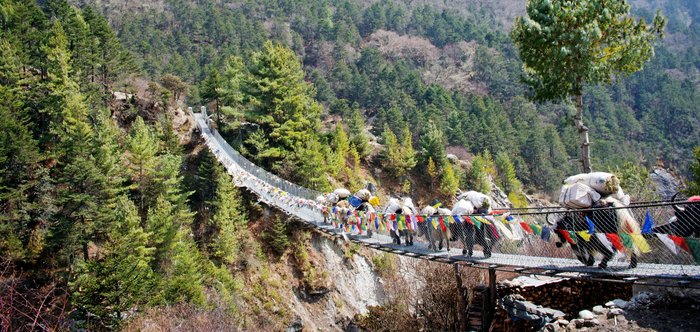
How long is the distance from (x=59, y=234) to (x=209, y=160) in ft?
27.2

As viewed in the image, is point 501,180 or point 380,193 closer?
point 380,193

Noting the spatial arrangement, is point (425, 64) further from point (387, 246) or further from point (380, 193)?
point (387, 246)

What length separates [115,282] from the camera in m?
14.6

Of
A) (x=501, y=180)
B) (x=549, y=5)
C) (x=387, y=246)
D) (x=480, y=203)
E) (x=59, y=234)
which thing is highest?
(x=549, y=5)

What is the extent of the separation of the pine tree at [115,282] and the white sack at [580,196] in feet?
39.9

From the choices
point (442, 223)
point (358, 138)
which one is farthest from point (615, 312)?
point (358, 138)

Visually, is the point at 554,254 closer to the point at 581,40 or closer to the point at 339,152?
the point at 581,40

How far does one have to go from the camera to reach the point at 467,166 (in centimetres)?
4459

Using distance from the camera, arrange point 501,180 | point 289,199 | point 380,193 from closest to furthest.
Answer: point 289,199, point 380,193, point 501,180

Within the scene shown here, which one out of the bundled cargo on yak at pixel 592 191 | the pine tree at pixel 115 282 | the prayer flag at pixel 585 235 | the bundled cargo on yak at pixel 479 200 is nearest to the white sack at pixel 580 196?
the bundled cargo on yak at pixel 592 191

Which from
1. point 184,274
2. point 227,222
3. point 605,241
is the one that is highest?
point 605,241

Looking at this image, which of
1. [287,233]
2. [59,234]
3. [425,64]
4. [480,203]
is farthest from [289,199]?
[425,64]

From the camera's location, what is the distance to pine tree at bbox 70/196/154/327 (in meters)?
14.1

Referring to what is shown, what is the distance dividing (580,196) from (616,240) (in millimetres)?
723
